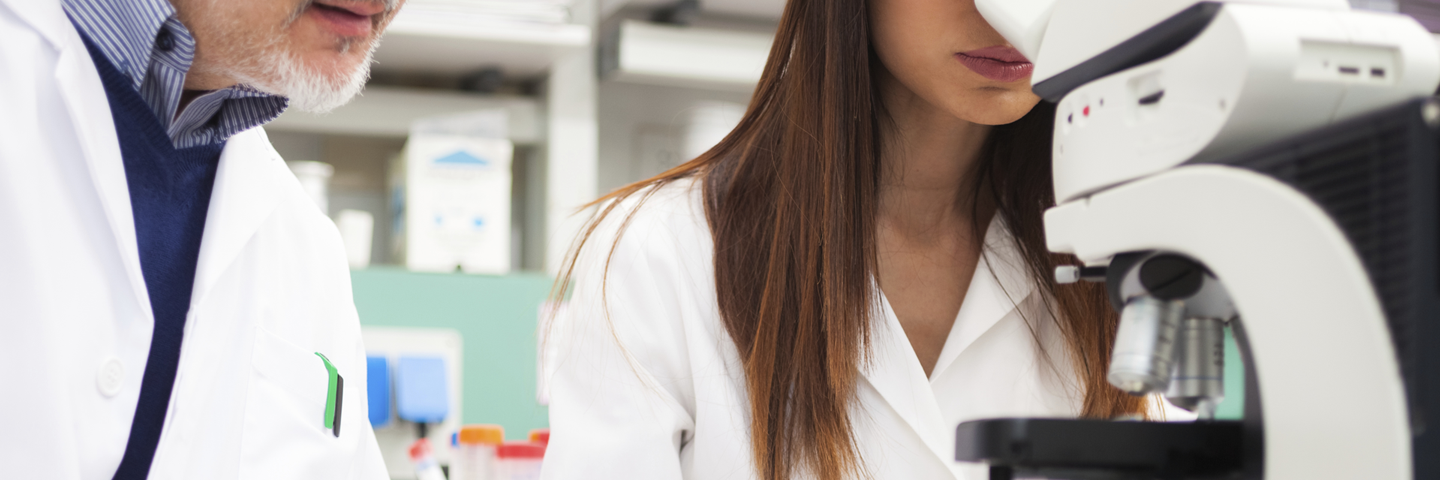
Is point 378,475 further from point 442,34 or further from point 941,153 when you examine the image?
point 442,34

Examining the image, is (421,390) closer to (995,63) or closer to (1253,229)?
(995,63)

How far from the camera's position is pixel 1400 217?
0.40m

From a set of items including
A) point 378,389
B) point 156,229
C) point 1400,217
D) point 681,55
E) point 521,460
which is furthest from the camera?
point 681,55

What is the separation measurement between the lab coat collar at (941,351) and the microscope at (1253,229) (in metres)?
0.28

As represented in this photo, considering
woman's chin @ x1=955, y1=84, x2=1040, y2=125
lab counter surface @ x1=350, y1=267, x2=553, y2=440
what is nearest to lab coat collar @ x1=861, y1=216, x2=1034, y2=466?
woman's chin @ x1=955, y1=84, x2=1040, y2=125

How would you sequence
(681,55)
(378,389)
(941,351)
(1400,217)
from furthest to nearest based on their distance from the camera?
(681,55), (378,389), (941,351), (1400,217)

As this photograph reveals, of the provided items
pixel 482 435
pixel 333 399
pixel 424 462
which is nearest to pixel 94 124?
pixel 333 399

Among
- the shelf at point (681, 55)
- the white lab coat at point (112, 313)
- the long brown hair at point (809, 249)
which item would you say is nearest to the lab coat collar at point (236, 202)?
the white lab coat at point (112, 313)

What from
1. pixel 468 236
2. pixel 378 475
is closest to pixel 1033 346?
pixel 378 475

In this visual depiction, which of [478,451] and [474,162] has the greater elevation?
[474,162]

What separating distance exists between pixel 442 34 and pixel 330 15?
93 cm

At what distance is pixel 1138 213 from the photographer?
0.52 metres

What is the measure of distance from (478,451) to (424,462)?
0.17 meters

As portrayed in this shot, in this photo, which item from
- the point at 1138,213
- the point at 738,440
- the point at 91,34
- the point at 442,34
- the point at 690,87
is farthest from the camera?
the point at 690,87
